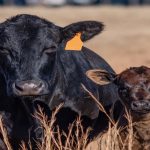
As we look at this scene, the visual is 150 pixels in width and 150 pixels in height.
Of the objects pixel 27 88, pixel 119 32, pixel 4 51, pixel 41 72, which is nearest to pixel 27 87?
pixel 27 88

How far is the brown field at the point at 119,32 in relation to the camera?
2558 cm

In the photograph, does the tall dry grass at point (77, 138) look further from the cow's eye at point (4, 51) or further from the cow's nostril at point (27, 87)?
the cow's eye at point (4, 51)

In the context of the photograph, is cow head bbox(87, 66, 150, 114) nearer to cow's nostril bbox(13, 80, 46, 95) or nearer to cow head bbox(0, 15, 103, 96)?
cow head bbox(0, 15, 103, 96)

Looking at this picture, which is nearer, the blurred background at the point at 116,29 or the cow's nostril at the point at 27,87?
the cow's nostril at the point at 27,87

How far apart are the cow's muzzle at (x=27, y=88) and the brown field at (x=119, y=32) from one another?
35.1 ft

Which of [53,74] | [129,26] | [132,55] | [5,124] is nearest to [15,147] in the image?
[5,124]

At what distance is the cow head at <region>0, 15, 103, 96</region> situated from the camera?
11.1 m

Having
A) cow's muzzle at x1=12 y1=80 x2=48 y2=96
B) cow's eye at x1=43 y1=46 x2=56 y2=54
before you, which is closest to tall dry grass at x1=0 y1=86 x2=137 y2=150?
cow's muzzle at x1=12 y1=80 x2=48 y2=96

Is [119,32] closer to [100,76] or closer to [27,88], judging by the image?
[100,76]

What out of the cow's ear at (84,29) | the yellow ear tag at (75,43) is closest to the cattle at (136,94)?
the yellow ear tag at (75,43)

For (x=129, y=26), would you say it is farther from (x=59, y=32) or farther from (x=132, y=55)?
(x=59, y=32)

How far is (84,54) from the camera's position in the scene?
1329 centimetres

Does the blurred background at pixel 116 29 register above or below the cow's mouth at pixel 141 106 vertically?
below

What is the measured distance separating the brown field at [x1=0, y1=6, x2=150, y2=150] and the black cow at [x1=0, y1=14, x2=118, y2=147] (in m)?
9.34
